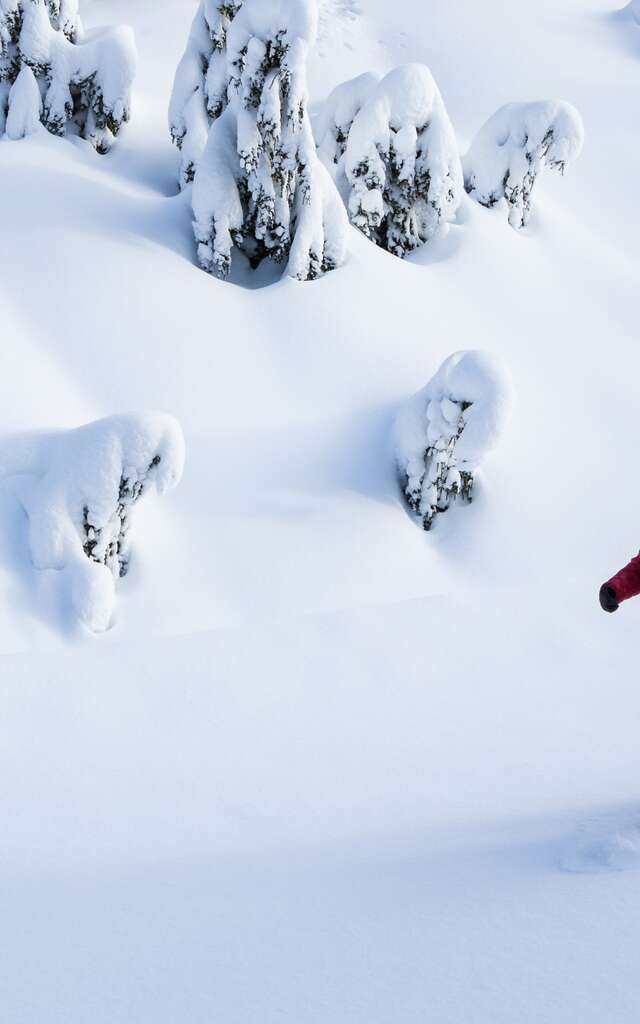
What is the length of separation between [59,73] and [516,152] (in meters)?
6.47

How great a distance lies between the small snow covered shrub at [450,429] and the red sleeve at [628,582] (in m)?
4.21

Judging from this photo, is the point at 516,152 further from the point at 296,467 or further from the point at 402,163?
the point at 296,467

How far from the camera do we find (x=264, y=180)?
32.9ft

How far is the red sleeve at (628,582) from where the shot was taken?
368 cm

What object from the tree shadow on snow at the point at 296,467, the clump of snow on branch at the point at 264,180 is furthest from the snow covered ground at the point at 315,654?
the clump of snow on branch at the point at 264,180

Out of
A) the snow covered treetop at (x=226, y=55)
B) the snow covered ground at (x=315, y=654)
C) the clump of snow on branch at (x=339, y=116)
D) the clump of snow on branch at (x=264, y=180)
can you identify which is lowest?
the snow covered ground at (x=315, y=654)

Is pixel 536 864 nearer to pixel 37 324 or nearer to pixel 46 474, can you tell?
pixel 46 474

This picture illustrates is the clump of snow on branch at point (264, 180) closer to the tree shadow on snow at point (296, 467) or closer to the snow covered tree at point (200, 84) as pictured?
the snow covered tree at point (200, 84)

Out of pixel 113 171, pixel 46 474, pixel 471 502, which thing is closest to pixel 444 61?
pixel 113 171

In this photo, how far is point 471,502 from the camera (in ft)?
28.0

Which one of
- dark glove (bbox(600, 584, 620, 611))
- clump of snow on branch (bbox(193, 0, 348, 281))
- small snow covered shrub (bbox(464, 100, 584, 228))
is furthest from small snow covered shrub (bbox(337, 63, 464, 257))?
dark glove (bbox(600, 584, 620, 611))

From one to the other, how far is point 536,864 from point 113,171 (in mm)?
10820

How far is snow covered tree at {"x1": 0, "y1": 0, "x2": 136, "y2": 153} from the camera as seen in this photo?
11180mm

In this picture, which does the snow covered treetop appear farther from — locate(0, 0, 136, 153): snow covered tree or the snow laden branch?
the snow laden branch
